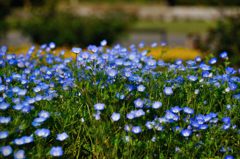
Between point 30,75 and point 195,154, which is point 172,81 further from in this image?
point 30,75

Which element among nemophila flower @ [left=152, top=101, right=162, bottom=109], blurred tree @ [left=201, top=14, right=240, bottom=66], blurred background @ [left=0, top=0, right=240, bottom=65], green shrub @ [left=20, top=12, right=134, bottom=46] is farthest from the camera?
green shrub @ [left=20, top=12, right=134, bottom=46]

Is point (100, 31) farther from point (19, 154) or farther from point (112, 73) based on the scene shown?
point (19, 154)

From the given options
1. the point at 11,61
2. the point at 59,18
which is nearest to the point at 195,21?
the point at 59,18

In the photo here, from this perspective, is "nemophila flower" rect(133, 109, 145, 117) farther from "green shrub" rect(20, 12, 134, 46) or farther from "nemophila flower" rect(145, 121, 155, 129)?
"green shrub" rect(20, 12, 134, 46)

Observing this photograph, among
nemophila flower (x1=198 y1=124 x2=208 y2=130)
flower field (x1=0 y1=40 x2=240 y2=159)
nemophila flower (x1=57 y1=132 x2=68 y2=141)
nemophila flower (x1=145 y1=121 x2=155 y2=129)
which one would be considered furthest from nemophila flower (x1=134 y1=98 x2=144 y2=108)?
nemophila flower (x1=57 y1=132 x2=68 y2=141)

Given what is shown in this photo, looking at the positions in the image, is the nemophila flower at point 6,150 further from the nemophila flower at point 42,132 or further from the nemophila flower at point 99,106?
the nemophila flower at point 99,106

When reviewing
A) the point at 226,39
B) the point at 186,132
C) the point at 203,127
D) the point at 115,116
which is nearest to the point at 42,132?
the point at 115,116

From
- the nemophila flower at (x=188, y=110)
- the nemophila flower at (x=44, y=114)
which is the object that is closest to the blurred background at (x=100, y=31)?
the nemophila flower at (x=188, y=110)
